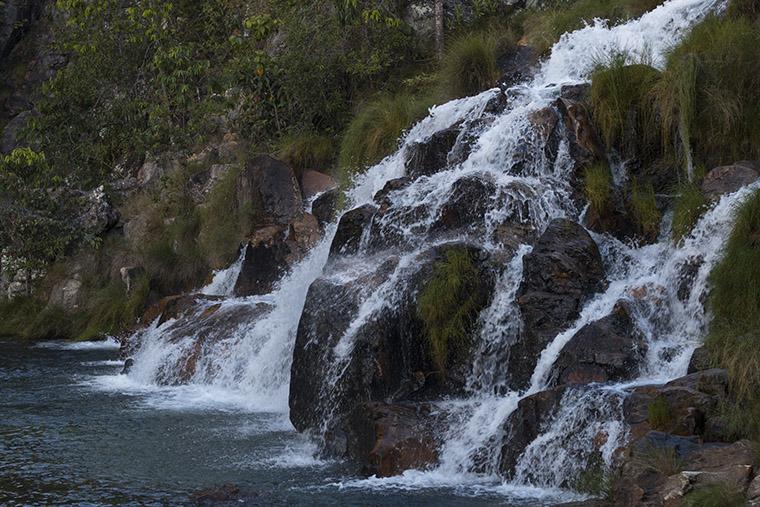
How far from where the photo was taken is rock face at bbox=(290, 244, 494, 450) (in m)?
10.4

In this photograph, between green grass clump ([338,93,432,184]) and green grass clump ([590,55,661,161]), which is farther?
green grass clump ([338,93,432,184])

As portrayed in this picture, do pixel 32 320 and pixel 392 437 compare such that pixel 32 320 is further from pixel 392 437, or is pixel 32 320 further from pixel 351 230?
pixel 392 437

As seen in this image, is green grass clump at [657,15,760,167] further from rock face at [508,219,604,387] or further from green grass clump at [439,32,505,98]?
green grass clump at [439,32,505,98]

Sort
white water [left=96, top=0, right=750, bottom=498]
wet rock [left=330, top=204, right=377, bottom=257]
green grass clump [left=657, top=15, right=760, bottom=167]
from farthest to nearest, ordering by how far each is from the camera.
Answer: wet rock [left=330, top=204, right=377, bottom=257]
green grass clump [left=657, top=15, right=760, bottom=167]
white water [left=96, top=0, right=750, bottom=498]

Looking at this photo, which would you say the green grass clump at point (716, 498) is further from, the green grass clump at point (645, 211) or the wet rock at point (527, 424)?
the green grass clump at point (645, 211)

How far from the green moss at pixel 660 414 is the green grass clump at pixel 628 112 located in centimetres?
586

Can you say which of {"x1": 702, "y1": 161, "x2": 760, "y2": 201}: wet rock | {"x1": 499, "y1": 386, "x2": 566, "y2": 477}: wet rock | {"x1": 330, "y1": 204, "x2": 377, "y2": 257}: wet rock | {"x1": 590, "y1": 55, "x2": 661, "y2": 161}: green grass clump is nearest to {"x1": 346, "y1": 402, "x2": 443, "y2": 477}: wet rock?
{"x1": 499, "y1": 386, "x2": 566, "y2": 477}: wet rock

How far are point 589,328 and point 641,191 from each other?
3.51 meters

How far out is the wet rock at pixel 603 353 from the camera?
907 centimetres

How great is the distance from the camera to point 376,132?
1648 cm

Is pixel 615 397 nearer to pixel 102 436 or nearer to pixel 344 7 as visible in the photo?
pixel 102 436

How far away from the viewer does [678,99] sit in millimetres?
12469

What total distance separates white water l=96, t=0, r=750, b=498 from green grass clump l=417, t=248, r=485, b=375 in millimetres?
194

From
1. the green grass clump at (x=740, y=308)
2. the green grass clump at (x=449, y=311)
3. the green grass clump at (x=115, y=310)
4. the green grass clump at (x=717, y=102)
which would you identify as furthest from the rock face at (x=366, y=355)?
the green grass clump at (x=115, y=310)
